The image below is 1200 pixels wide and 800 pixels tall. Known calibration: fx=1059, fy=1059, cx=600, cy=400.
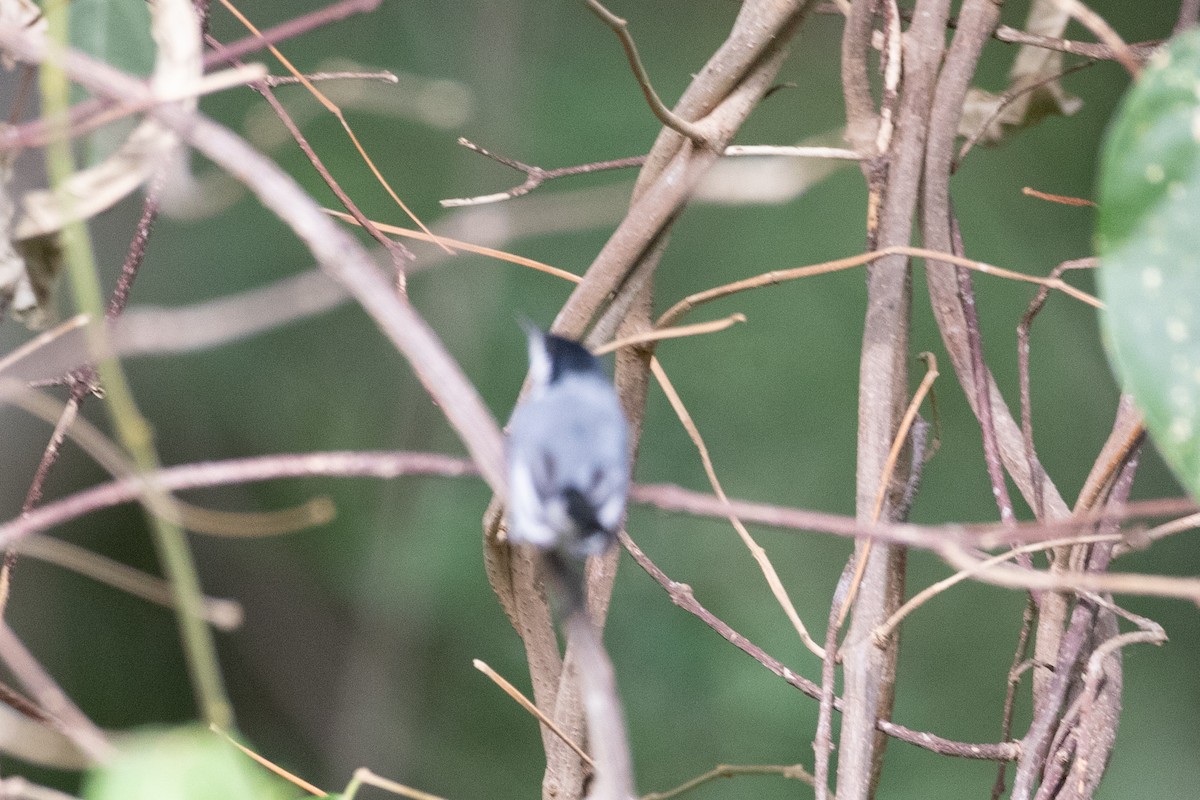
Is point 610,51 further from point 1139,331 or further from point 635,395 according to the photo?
point 1139,331

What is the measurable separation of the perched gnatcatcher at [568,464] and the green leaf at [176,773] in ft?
0.68

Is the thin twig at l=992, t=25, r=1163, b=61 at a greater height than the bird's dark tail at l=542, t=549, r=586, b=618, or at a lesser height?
greater

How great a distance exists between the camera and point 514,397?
2.35 metres

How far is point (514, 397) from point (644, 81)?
161cm

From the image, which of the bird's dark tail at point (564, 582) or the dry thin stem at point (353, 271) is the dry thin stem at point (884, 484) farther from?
the dry thin stem at point (353, 271)

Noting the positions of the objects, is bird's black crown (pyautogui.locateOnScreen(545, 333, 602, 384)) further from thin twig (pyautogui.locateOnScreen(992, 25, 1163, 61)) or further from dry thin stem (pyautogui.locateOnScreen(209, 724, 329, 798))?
thin twig (pyautogui.locateOnScreen(992, 25, 1163, 61))

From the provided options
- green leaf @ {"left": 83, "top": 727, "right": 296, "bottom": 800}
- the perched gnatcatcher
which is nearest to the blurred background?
the perched gnatcatcher

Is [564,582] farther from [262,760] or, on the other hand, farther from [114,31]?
[114,31]

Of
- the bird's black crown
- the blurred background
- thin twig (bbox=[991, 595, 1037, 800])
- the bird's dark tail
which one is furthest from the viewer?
the blurred background

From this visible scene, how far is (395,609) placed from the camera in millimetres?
2469

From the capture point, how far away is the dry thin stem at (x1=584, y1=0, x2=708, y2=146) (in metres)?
0.70

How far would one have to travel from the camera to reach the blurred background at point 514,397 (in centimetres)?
221

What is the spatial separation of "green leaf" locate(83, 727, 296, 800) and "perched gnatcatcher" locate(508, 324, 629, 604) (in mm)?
209

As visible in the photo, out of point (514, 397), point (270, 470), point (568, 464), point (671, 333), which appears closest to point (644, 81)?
point (671, 333)
